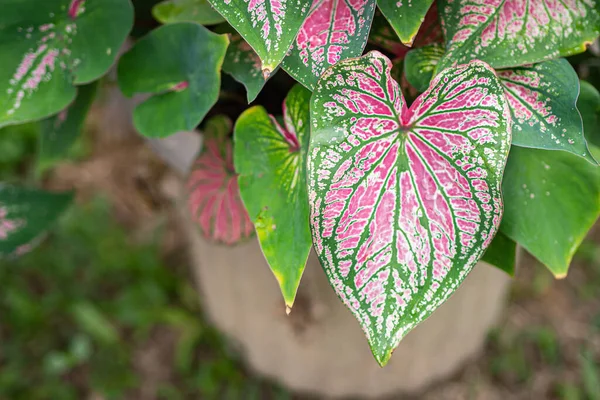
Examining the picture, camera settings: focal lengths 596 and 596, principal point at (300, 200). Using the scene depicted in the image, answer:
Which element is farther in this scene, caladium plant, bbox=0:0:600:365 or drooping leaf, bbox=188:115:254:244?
drooping leaf, bbox=188:115:254:244

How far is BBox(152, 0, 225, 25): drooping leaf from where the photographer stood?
66cm

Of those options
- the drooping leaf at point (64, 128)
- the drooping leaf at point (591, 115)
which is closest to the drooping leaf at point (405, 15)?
the drooping leaf at point (591, 115)

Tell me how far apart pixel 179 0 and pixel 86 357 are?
988 millimetres

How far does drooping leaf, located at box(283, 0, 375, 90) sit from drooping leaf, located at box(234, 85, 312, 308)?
2.7 inches

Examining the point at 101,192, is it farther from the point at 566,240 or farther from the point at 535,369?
the point at 566,240

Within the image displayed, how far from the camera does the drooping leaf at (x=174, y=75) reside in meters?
0.61

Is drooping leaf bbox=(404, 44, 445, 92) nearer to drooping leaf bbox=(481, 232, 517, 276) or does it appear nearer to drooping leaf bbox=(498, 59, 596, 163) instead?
drooping leaf bbox=(498, 59, 596, 163)

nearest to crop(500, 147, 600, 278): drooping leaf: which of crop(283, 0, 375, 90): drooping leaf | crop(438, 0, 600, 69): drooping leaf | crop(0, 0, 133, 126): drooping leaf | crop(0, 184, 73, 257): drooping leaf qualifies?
crop(438, 0, 600, 69): drooping leaf

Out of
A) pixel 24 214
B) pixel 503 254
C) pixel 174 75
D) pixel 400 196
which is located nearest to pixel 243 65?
pixel 174 75

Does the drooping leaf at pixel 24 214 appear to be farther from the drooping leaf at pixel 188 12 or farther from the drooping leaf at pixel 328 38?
the drooping leaf at pixel 328 38

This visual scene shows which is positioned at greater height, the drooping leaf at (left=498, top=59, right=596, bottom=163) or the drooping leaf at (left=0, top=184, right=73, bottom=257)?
the drooping leaf at (left=498, top=59, right=596, bottom=163)

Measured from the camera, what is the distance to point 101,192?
66.9 inches

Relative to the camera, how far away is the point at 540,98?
55cm

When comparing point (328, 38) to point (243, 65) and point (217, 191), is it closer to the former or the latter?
point (243, 65)
